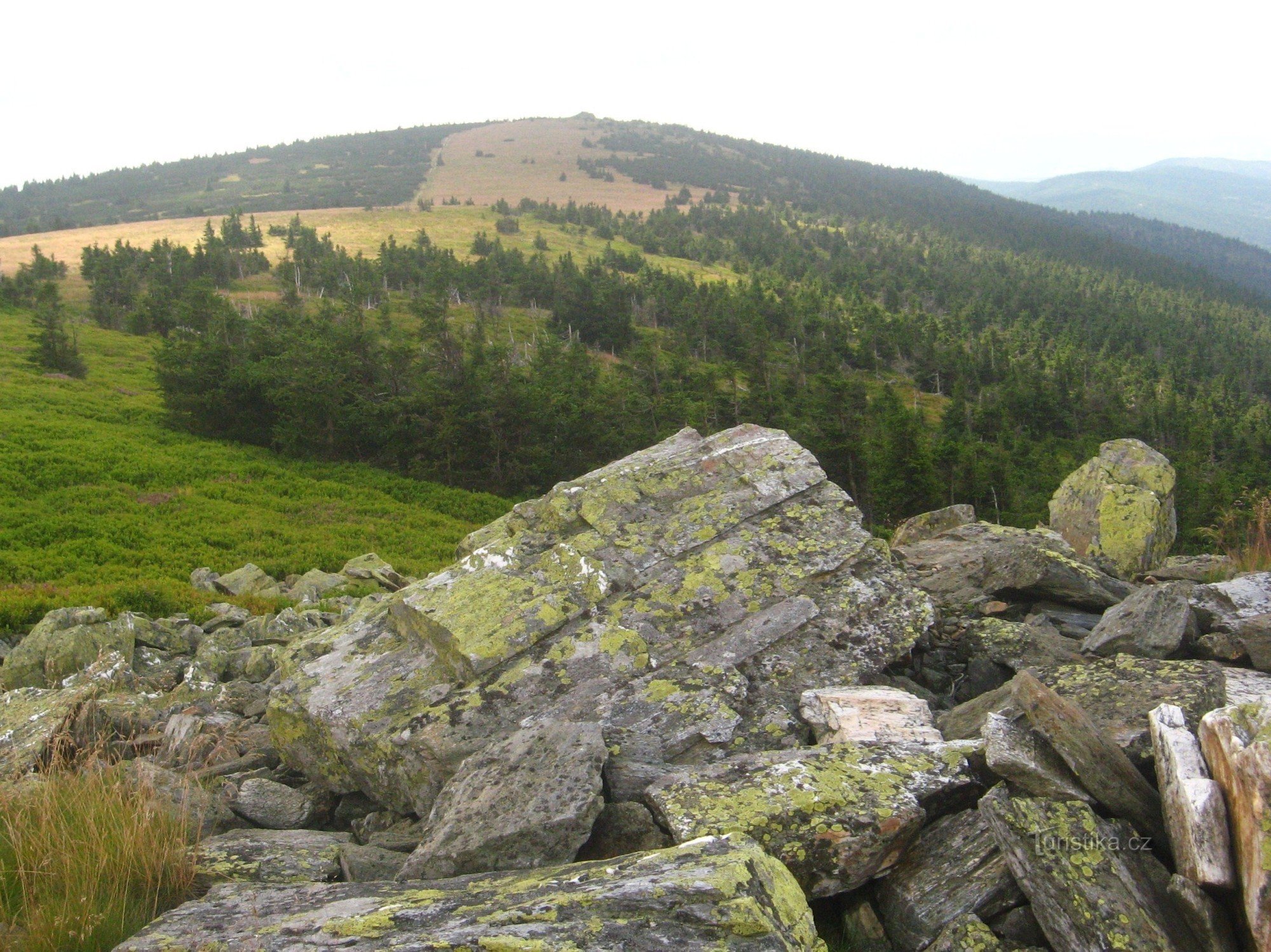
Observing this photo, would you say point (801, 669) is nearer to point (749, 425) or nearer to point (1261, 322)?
point (749, 425)

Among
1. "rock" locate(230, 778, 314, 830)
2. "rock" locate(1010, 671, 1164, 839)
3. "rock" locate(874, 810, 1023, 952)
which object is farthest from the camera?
"rock" locate(230, 778, 314, 830)

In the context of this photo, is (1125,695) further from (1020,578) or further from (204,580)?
(204,580)

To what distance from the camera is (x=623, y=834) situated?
211 inches

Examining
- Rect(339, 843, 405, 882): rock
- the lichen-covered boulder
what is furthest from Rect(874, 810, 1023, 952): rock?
Rect(339, 843, 405, 882): rock

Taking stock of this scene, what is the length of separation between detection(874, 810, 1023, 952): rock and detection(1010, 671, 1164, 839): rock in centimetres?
73

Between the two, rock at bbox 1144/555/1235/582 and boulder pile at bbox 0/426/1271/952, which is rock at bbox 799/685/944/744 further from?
rock at bbox 1144/555/1235/582

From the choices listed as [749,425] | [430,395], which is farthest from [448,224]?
[749,425]

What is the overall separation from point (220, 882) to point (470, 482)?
46.5 metres

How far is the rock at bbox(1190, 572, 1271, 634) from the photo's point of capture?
7.93 meters

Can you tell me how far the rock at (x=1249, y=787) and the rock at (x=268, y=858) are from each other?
19.0 feet

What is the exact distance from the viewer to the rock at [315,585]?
24248mm

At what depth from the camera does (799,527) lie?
9.40 meters

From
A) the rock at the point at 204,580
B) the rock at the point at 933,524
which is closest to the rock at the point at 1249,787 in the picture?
the rock at the point at 933,524

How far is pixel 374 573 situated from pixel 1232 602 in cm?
2471
